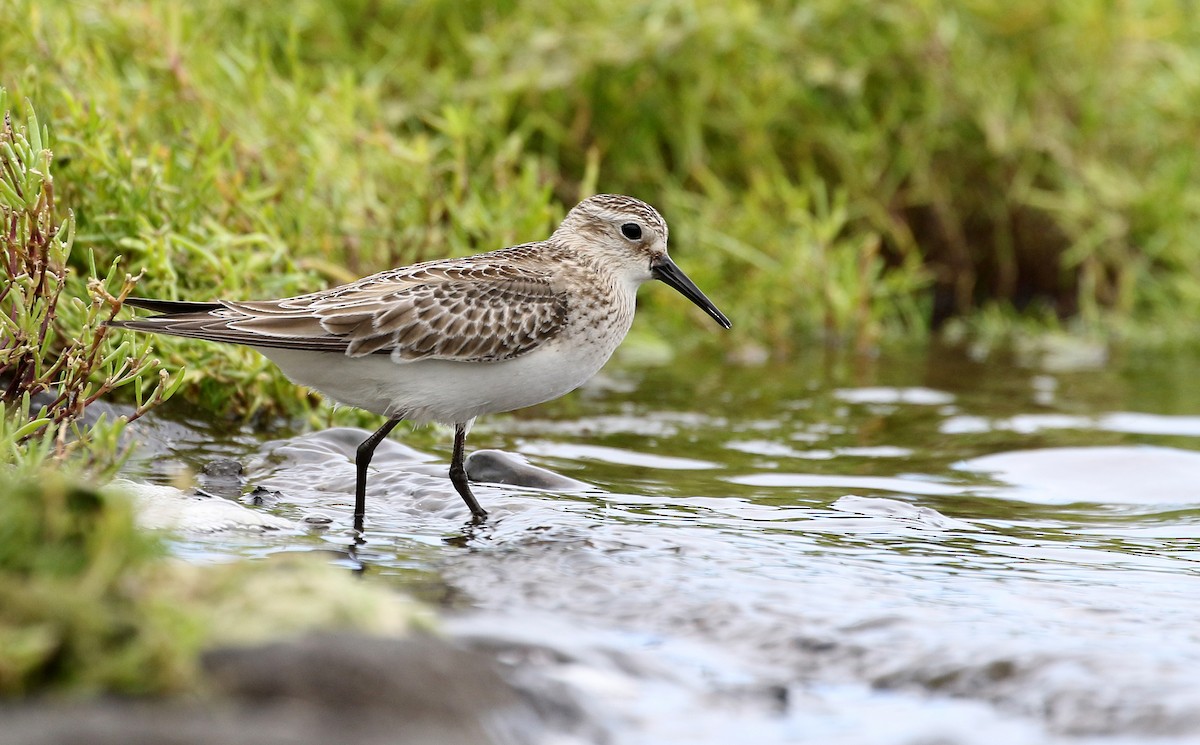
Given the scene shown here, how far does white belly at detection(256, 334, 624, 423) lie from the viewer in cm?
579

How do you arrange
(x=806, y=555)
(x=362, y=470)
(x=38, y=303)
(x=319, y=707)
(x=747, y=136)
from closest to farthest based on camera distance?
(x=319, y=707) → (x=38, y=303) → (x=806, y=555) → (x=362, y=470) → (x=747, y=136)

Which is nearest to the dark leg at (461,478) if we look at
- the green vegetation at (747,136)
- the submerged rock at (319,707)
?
the green vegetation at (747,136)

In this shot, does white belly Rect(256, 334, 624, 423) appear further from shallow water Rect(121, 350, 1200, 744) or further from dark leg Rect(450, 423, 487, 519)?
shallow water Rect(121, 350, 1200, 744)

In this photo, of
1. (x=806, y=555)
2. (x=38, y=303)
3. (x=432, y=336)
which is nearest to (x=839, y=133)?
(x=432, y=336)

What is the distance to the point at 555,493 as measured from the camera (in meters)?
6.28

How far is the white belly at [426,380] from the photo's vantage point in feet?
19.0

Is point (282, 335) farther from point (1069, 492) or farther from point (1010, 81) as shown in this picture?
point (1010, 81)

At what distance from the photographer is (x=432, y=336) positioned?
5.84 metres

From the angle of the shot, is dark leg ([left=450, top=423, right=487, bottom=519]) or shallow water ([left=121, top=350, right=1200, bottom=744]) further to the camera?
dark leg ([left=450, top=423, right=487, bottom=519])

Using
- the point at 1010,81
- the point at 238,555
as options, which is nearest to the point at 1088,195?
the point at 1010,81

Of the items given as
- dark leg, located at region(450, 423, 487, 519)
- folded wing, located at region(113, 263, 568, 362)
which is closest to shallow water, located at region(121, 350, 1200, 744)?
dark leg, located at region(450, 423, 487, 519)

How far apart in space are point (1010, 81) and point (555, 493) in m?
7.67

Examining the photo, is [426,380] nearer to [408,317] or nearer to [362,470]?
[408,317]

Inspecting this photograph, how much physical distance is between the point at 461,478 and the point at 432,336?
0.59 meters
